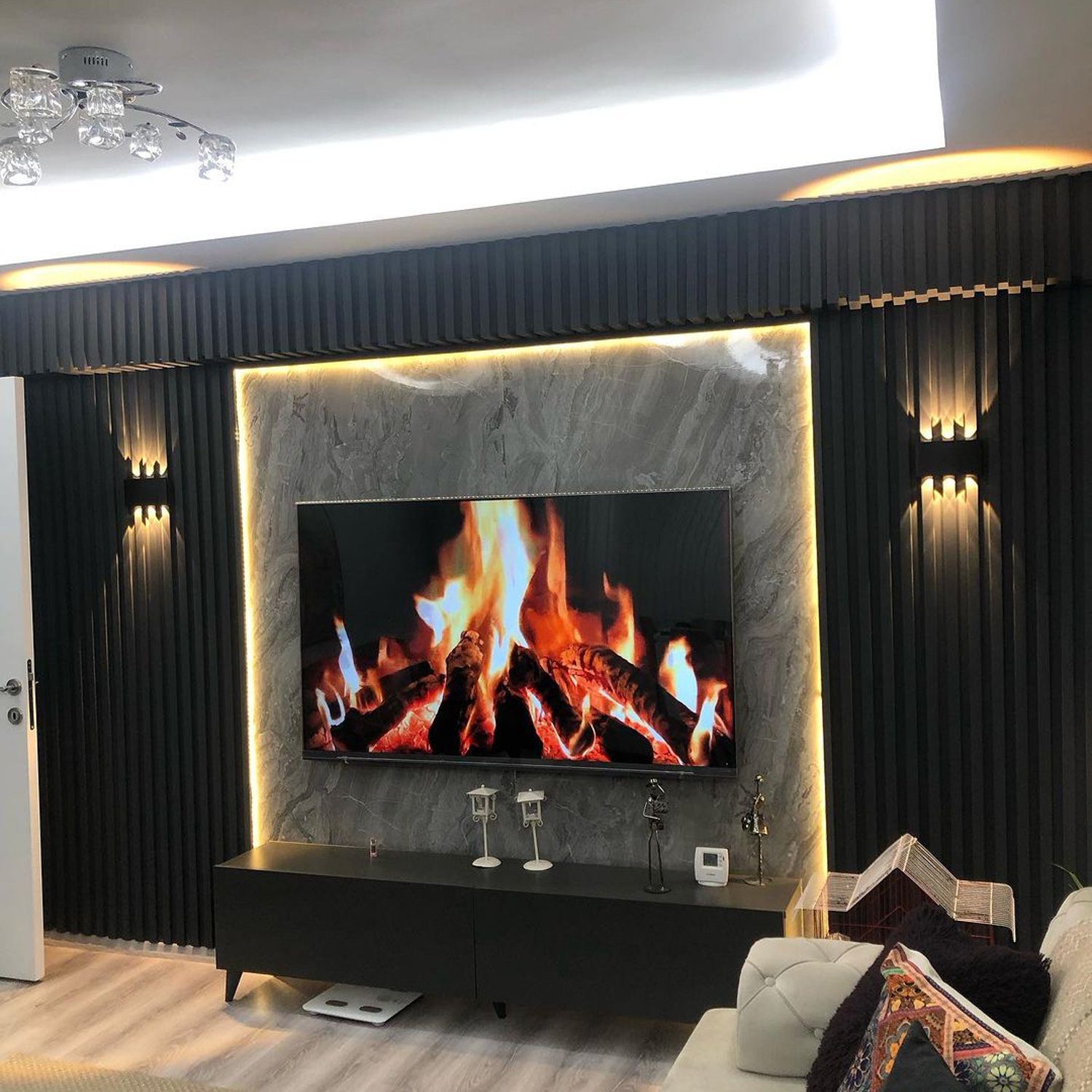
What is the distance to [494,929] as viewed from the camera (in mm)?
4023

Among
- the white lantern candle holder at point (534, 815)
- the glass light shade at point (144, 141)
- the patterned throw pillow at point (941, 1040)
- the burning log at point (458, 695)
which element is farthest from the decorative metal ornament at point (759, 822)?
the glass light shade at point (144, 141)

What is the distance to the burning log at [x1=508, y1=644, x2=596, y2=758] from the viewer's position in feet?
14.0

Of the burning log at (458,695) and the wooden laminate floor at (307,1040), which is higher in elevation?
the burning log at (458,695)

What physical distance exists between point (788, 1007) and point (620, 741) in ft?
5.30

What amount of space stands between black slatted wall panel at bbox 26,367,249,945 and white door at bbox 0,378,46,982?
14.6 inches

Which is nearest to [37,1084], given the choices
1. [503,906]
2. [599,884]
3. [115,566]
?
[503,906]

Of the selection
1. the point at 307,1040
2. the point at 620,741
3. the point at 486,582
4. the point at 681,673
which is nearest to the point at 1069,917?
the point at 681,673

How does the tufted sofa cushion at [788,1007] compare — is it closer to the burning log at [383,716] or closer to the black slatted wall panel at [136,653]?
the burning log at [383,716]

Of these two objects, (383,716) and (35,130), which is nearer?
(35,130)

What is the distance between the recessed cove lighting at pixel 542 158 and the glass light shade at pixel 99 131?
1.03 m

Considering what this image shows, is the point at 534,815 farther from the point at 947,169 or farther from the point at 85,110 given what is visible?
the point at 85,110

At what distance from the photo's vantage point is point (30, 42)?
281 centimetres

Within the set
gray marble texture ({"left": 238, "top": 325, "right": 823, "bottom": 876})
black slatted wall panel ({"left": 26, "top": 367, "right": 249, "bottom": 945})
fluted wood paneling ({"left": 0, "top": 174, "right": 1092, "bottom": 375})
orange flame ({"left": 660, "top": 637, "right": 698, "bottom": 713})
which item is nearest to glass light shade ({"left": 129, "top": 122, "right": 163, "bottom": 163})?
fluted wood paneling ({"left": 0, "top": 174, "right": 1092, "bottom": 375})

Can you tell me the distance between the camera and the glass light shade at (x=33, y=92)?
95.4 inches
